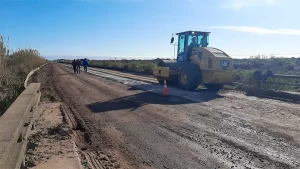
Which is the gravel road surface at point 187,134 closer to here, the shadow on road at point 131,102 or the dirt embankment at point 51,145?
the shadow on road at point 131,102

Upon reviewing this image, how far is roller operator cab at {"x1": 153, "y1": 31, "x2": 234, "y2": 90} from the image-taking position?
14805 mm

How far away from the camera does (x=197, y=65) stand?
1570 cm

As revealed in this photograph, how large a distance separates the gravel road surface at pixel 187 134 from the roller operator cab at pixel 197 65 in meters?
4.10

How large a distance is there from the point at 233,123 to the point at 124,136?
120 inches

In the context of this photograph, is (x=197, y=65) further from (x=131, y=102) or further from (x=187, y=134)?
(x=187, y=134)

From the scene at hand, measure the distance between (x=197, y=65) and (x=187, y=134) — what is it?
9295mm

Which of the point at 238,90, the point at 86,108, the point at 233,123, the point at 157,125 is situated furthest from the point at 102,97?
the point at 238,90

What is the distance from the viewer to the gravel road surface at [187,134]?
5207mm

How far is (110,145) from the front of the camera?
20.0ft

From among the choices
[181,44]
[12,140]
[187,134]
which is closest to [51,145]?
[12,140]

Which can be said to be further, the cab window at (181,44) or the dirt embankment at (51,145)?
the cab window at (181,44)

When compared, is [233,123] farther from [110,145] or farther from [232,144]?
[110,145]

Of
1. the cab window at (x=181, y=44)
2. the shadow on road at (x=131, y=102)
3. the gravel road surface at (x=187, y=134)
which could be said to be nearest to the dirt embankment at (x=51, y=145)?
the gravel road surface at (x=187, y=134)

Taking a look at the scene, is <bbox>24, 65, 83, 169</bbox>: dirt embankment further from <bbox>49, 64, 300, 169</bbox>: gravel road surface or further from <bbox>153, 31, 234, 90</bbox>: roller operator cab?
<bbox>153, 31, 234, 90</bbox>: roller operator cab
